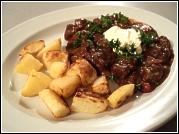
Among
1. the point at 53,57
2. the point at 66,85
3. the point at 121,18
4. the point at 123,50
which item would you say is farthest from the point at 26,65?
the point at 121,18

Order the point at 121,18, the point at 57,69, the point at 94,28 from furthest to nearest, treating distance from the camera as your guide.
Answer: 1. the point at 121,18
2. the point at 94,28
3. the point at 57,69

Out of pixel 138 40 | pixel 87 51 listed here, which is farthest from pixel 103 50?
pixel 138 40

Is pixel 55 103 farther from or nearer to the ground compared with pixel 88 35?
nearer to the ground

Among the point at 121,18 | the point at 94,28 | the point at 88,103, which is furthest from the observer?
the point at 121,18

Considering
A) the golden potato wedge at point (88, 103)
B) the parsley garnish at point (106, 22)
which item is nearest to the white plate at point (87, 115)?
the golden potato wedge at point (88, 103)

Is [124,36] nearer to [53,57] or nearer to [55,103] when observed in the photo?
[53,57]

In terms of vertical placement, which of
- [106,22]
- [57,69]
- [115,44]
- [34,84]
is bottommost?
[34,84]

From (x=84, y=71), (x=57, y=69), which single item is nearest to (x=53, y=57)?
(x=57, y=69)

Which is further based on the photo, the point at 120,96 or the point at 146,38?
the point at 146,38
